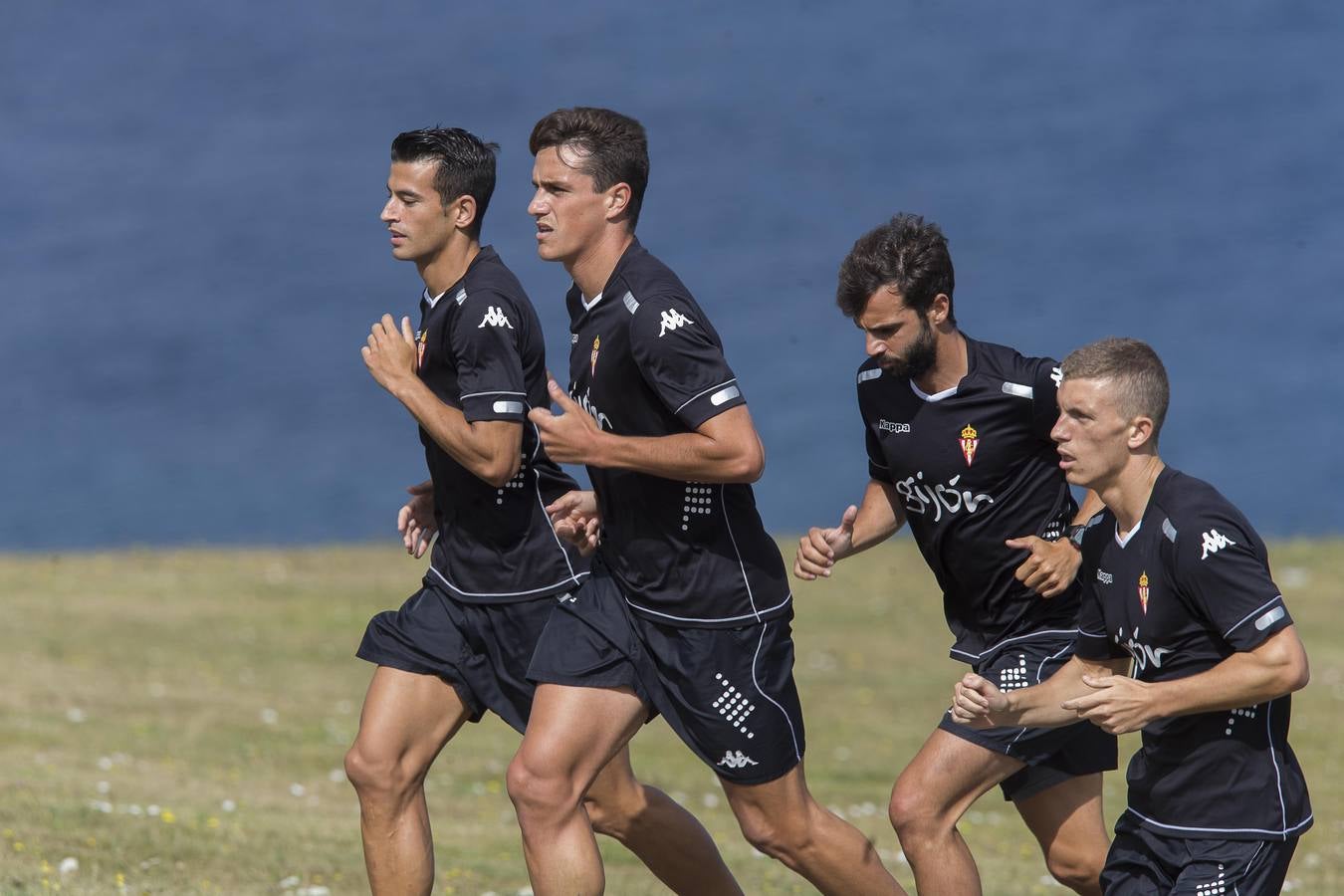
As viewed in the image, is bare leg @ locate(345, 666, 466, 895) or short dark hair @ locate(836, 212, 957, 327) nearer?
short dark hair @ locate(836, 212, 957, 327)

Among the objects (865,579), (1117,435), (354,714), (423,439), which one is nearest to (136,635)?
(354,714)

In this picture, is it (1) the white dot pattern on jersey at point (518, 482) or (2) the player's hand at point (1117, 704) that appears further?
(1) the white dot pattern on jersey at point (518, 482)

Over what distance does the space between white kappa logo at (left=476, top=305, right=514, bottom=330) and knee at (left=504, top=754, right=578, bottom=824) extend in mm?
1538

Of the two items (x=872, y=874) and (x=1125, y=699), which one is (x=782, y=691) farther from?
(x=1125, y=699)

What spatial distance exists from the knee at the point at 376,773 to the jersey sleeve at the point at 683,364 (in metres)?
1.65

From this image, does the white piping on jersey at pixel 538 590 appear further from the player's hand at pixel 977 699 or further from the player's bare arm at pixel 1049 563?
the player's hand at pixel 977 699

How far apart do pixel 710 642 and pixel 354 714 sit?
357 inches

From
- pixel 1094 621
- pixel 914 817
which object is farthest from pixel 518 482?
pixel 1094 621

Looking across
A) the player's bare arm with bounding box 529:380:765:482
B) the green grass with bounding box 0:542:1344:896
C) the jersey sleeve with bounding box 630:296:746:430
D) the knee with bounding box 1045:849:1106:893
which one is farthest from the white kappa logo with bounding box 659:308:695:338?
the green grass with bounding box 0:542:1344:896

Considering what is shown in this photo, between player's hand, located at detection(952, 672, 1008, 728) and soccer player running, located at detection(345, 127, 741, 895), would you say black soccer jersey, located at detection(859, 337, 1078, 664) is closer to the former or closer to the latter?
player's hand, located at detection(952, 672, 1008, 728)

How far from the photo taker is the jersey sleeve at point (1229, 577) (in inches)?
211

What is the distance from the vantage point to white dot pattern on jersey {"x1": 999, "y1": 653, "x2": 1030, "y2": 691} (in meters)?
6.69

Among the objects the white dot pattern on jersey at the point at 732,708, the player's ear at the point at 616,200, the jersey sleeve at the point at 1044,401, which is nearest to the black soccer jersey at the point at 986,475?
the jersey sleeve at the point at 1044,401

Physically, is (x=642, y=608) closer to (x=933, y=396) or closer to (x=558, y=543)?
(x=558, y=543)
